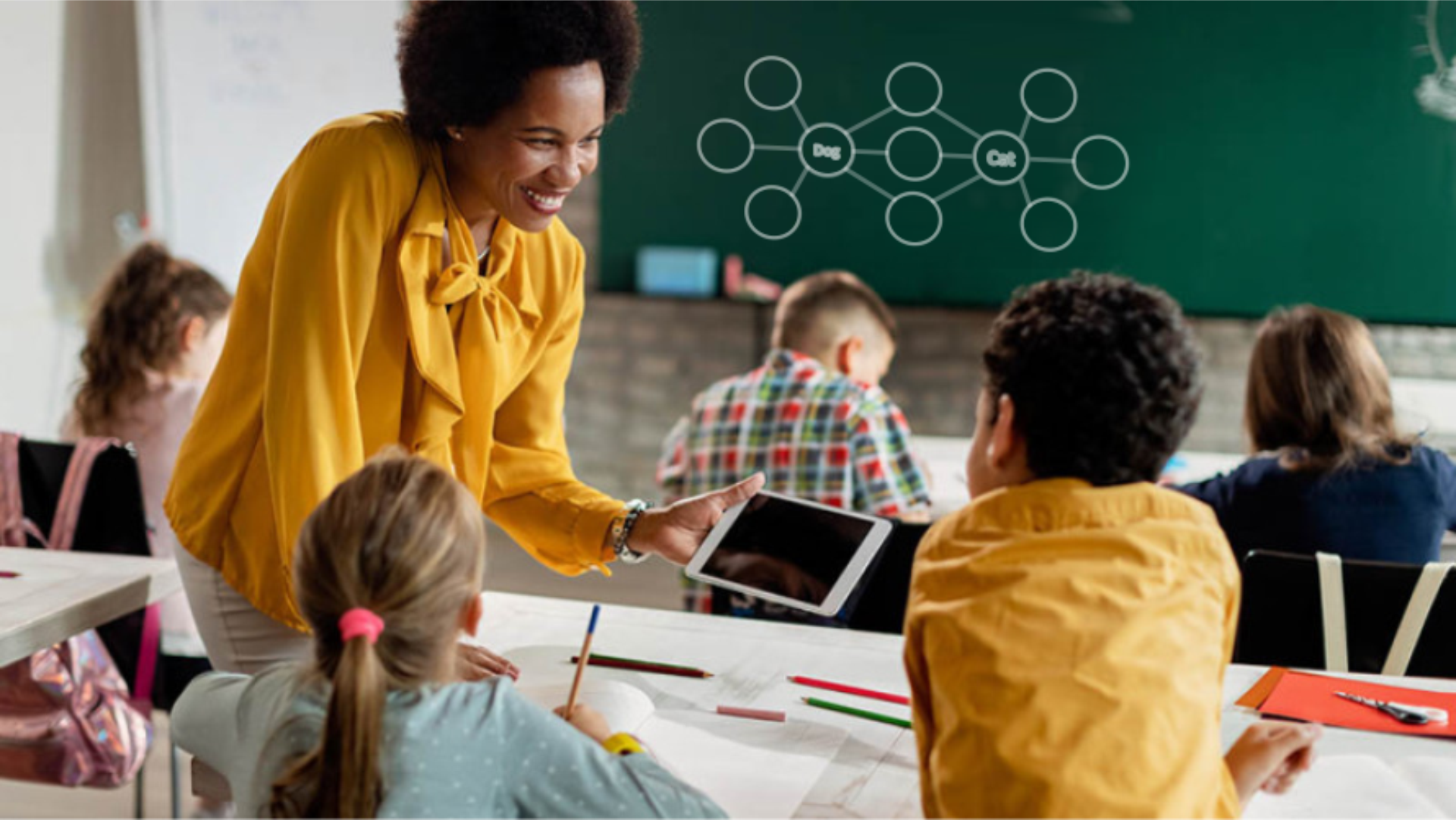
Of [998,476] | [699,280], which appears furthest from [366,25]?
[998,476]

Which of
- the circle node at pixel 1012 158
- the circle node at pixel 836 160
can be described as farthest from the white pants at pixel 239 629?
the circle node at pixel 1012 158

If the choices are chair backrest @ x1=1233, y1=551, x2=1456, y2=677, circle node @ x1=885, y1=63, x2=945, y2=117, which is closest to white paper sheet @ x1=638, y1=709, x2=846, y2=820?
chair backrest @ x1=1233, y1=551, x2=1456, y2=677

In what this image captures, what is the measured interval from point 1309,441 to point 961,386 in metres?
2.40

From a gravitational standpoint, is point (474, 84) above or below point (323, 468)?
above

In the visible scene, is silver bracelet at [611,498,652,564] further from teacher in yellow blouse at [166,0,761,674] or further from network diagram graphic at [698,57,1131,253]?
network diagram graphic at [698,57,1131,253]

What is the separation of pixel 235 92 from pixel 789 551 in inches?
133

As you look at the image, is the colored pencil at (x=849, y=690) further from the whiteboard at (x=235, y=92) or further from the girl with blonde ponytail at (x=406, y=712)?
the whiteboard at (x=235, y=92)

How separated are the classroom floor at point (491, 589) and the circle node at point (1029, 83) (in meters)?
1.68

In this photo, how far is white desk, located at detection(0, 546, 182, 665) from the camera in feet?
5.97

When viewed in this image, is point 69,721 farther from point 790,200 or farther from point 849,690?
point 790,200

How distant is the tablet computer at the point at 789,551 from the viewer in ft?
5.38

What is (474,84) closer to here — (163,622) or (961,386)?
(163,622)

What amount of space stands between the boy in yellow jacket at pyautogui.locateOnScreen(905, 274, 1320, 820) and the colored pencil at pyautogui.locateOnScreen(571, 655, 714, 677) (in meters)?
0.51

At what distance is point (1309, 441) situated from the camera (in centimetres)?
257
